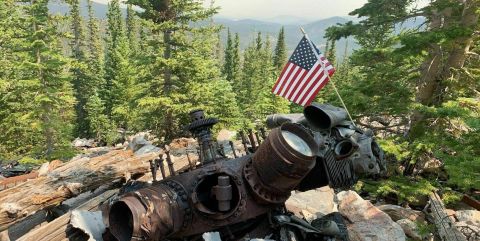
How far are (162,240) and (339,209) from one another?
4.15 metres

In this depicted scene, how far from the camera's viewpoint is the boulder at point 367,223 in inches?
241

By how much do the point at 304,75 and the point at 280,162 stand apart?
3961 millimetres

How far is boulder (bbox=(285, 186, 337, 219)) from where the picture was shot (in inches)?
289

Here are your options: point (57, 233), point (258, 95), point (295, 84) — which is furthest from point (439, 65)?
point (258, 95)

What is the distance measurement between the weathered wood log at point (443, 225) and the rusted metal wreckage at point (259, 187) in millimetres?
2552

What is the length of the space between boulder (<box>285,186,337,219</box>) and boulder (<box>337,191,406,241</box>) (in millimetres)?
511

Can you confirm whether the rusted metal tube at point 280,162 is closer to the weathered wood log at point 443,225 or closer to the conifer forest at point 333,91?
the conifer forest at point 333,91

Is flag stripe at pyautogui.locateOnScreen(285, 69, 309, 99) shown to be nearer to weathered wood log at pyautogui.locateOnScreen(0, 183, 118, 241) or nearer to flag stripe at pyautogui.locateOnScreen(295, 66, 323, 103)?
flag stripe at pyautogui.locateOnScreen(295, 66, 323, 103)

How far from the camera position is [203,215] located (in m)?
4.57

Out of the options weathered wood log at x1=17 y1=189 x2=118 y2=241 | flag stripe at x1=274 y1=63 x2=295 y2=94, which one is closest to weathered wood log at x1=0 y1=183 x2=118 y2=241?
weathered wood log at x1=17 y1=189 x2=118 y2=241

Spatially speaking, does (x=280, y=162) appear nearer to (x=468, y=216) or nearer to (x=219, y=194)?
(x=219, y=194)

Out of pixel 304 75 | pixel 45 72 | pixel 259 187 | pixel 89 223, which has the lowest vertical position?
pixel 89 223

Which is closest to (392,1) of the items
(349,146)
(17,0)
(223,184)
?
(349,146)

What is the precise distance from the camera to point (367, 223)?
21.5 ft
